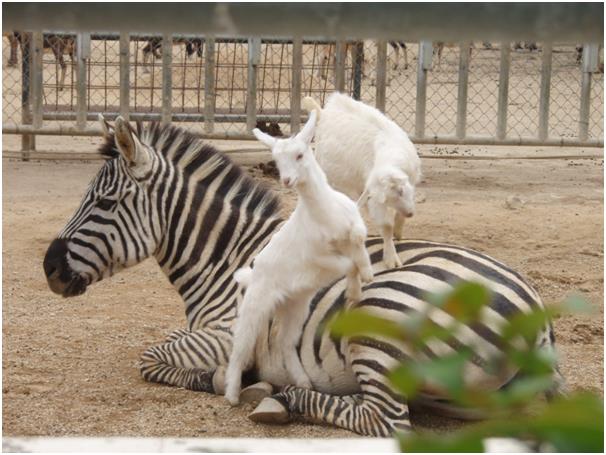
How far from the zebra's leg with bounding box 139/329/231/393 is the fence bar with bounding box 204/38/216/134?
6730mm

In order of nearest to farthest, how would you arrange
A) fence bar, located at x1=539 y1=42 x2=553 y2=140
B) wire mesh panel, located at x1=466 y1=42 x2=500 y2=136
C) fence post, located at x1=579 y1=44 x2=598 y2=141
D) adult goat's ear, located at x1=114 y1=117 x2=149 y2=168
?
adult goat's ear, located at x1=114 y1=117 x2=149 y2=168 → fence bar, located at x1=539 y1=42 x2=553 y2=140 → fence post, located at x1=579 y1=44 x2=598 y2=141 → wire mesh panel, located at x1=466 y1=42 x2=500 y2=136

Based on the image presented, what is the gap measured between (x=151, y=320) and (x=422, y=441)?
22.2 ft

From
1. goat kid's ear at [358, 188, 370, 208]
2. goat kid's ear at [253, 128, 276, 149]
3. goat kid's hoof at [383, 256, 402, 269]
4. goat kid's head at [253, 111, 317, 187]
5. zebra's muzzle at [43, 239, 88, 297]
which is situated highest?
goat kid's ear at [253, 128, 276, 149]

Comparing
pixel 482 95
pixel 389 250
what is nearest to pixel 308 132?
pixel 389 250

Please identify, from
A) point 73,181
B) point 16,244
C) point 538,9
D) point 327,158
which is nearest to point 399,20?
point 538,9

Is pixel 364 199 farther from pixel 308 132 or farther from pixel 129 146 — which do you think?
pixel 129 146

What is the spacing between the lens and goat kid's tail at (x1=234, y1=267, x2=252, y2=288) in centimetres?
540

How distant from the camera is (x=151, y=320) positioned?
24.4 ft

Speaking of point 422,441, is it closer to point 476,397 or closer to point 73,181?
point 476,397

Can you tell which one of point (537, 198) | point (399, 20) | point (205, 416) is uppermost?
point (399, 20)

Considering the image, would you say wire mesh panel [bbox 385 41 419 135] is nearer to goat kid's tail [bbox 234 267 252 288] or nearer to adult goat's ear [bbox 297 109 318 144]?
goat kid's tail [bbox 234 267 252 288]

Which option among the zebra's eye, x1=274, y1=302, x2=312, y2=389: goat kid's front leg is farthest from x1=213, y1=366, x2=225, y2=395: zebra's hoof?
the zebra's eye

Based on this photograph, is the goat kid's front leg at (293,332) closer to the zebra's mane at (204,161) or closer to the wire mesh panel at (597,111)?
the zebra's mane at (204,161)

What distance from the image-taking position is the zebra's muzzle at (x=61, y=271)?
19.8 feet
